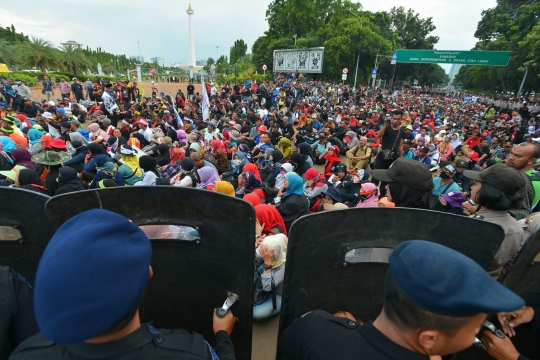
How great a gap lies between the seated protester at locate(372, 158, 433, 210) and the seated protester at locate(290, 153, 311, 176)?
3342 millimetres

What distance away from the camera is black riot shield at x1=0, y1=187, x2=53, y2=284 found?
1.64m

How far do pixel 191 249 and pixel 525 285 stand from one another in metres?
2.23

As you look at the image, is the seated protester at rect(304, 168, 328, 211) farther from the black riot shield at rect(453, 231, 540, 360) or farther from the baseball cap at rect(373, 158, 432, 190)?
the black riot shield at rect(453, 231, 540, 360)

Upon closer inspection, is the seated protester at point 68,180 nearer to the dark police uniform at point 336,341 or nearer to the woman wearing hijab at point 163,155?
the woman wearing hijab at point 163,155

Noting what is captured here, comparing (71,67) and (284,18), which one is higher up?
(284,18)

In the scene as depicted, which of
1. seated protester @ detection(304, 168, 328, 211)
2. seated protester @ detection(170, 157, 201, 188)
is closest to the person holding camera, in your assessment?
seated protester @ detection(304, 168, 328, 211)

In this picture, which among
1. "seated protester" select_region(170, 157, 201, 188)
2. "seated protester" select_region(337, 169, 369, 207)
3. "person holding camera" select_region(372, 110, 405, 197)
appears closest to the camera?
"seated protester" select_region(337, 169, 369, 207)

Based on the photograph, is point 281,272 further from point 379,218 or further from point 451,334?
point 451,334

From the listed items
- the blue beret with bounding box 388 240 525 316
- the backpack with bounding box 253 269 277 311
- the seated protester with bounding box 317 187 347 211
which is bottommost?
the backpack with bounding box 253 269 277 311

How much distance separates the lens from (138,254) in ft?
3.03

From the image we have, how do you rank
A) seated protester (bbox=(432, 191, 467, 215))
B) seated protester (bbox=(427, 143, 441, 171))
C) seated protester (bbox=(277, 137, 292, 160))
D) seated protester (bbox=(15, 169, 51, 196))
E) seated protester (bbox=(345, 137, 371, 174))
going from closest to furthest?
seated protester (bbox=(15, 169, 51, 196)) → seated protester (bbox=(432, 191, 467, 215)) → seated protester (bbox=(345, 137, 371, 174)) → seated protester (bbox=(427, 143, 441, 171)) → seated protester (bbox=(277, 137, 292, 160))

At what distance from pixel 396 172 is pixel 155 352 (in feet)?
8.45

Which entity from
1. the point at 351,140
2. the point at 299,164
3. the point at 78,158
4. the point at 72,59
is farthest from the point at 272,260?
the point at 72,59

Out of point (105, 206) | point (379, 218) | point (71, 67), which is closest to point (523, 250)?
point (379, 218)
